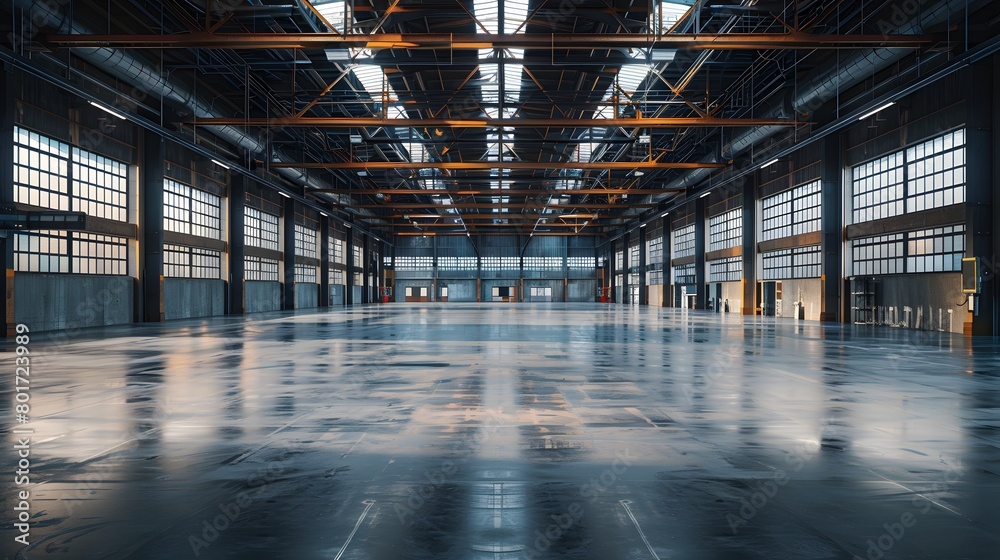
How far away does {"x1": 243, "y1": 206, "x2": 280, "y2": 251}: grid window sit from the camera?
44.5 meters

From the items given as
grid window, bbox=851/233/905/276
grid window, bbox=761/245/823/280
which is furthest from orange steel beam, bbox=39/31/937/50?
grid window, bbox=761/245/823/280

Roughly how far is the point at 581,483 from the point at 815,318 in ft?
112

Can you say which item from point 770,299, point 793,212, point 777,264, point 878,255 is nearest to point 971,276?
point 878,255

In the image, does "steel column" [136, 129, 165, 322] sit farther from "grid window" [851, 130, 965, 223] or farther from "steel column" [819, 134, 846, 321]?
"grid window" [851, 130, 965, 223]

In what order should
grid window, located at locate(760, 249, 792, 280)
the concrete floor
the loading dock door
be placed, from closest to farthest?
the concrete floor → grid window, located at locate(760, 249, 792, 280) → the loading dock door

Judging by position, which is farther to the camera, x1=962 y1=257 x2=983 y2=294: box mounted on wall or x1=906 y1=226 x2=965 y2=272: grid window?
x1=906 y1=226 x2=965 y2=272: grid window

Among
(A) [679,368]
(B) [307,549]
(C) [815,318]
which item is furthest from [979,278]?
(B) [307,549]

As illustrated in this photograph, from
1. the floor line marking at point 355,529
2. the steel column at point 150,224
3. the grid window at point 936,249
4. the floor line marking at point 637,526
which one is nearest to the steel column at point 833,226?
the grid window at point 936,249

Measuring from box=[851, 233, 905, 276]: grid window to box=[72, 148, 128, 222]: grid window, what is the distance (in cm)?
3400

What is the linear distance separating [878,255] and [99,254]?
34348mm

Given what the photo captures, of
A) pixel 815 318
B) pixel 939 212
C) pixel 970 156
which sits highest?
pixel 970 156

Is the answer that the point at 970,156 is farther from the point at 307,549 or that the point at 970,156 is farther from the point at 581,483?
the point at 307,549

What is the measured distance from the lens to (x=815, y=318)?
35.8 meters

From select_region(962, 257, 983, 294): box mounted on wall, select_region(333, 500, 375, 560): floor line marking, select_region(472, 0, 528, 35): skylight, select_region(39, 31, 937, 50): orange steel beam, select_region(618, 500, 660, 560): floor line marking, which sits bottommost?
select_region(618, 500, 660, 560): floor line marking
